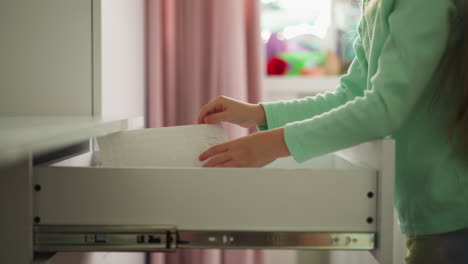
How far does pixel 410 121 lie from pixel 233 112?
0.36 m

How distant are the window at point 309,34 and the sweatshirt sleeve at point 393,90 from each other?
1.39 meters

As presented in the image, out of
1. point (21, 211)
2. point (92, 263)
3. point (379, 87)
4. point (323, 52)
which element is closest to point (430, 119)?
point (379, 87)

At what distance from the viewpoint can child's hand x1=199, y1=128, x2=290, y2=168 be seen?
32.3 inches

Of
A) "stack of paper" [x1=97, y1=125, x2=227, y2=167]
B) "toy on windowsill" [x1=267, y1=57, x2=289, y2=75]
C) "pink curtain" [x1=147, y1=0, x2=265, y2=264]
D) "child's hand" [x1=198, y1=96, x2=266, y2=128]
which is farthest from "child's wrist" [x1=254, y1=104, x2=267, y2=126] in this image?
"toy on windowsill" [x1=267, y1=57, x2=289, y2=75]

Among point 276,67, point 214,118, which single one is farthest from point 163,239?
point 276,67

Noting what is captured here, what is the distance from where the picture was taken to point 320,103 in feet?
3.70

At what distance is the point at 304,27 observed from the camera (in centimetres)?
224

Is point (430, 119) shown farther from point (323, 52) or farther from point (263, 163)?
point (323, 52)

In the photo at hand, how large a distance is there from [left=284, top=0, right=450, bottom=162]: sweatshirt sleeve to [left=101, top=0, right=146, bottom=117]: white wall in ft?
1.93

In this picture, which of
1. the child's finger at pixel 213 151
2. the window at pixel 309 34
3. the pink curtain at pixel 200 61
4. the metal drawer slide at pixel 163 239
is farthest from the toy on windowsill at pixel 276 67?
the metal drawer slide at pixel 163 239

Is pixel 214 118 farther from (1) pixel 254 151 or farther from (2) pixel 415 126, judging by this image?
(2) pixel 415 126

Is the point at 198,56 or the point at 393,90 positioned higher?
the point at 198,56

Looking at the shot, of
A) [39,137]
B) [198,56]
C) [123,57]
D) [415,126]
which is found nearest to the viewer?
[39,137]

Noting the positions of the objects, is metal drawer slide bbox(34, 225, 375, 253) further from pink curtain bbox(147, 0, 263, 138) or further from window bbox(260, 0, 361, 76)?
window bbox(260, 0, 361, 76)
